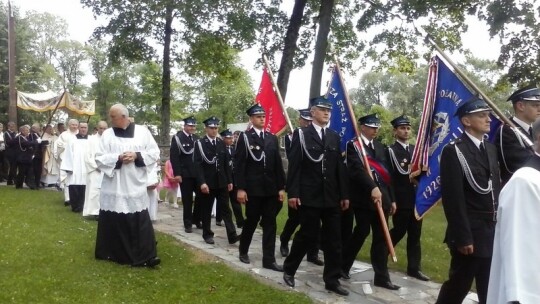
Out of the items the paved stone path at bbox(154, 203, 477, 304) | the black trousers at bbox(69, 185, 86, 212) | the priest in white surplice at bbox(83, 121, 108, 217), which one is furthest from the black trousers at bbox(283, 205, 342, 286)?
the black trousers at bbox(69, 185, 86, 212)

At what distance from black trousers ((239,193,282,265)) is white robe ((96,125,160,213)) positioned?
4.62 ft

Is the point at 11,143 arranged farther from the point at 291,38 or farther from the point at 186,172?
the point at 291,38

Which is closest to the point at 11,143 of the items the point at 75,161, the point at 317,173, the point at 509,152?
the point at 75,161

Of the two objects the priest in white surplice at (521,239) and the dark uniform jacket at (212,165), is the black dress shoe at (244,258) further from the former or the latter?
the priest in white surplice at (521,239)

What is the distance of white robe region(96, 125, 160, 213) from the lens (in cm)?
712

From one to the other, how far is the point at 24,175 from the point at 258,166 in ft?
37.3

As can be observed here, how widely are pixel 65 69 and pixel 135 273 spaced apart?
59425 mm

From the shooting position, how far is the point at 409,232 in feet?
24.3

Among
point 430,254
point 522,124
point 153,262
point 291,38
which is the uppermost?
point 291,38

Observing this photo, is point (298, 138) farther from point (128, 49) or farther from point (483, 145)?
point (128, 49)

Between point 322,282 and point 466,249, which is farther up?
point 466,249

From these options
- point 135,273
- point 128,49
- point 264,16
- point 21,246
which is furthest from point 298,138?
point 128,49

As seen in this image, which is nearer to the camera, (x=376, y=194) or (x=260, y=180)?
(x=376, y=194)

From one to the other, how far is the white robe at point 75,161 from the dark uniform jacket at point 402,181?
6991 millimetres
